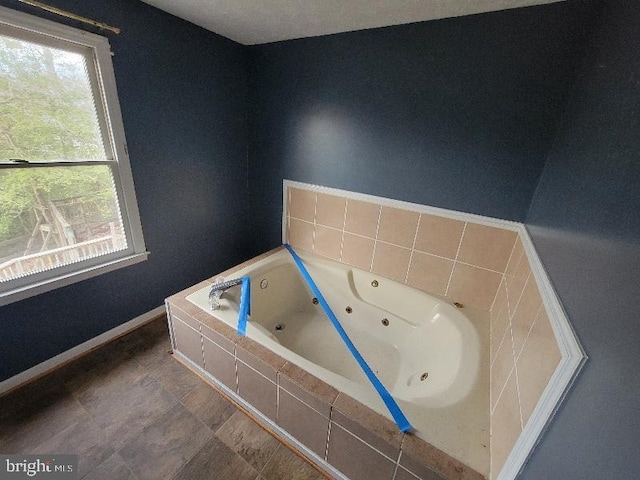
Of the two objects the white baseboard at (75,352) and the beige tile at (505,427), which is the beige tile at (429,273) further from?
the white baseboard at (75,352)

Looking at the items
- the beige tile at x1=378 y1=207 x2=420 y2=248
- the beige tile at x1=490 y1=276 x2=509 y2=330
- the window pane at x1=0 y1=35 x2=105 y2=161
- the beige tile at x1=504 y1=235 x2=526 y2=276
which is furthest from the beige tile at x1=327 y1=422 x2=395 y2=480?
the window pane at x1=0 y1=35 x2=105 y2=161

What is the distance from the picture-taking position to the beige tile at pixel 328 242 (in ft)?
6.94

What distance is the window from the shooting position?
120 centimetres

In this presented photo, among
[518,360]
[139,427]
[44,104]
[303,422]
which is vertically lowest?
[139,427]

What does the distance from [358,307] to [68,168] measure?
1.99 m

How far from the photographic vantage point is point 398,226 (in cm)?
181

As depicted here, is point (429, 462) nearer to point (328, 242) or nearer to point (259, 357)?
point (259, 357)

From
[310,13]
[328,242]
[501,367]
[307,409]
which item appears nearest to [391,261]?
[328,242]

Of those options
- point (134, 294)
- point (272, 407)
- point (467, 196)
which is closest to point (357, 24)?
point (467, 196)

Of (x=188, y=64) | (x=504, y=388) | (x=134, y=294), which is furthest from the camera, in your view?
(x=134, y=294)

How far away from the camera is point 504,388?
0.98 meters

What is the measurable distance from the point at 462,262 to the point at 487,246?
0.18 meters

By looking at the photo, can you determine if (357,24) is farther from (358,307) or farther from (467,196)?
(358,307)

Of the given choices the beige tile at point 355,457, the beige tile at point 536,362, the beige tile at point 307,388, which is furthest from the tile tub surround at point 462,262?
the beige tile at point 307,388
